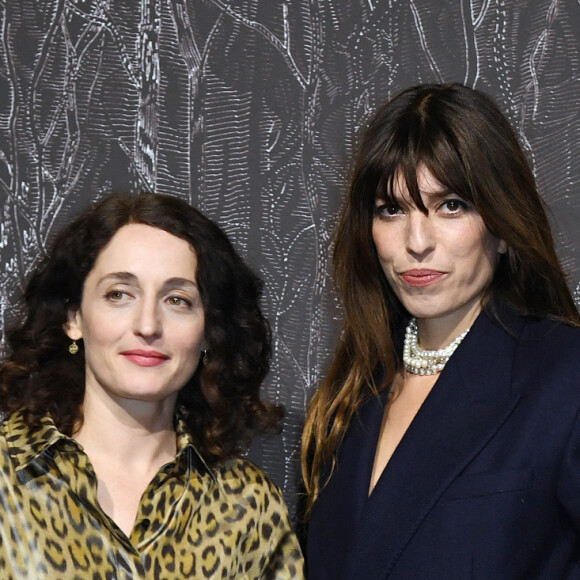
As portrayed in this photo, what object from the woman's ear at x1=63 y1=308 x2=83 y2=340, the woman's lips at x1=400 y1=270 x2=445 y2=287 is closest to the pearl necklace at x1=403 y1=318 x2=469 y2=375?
the woman's lips at x1=400 y1=270 x2=445 y2=287

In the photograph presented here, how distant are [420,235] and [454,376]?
260 mm

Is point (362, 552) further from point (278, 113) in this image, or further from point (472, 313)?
point (278, 113)

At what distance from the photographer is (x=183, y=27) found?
2.46m

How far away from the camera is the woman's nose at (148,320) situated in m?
1.87

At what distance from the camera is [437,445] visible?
1.86m

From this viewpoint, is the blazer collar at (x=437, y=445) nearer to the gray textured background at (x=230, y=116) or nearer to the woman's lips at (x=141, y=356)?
the woman's lips at (x=141, y=356)

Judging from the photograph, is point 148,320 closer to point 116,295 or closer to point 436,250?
point 116,295

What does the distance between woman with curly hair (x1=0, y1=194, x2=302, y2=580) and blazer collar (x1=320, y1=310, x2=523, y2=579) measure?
0.22 meters

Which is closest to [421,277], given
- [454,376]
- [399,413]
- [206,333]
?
[454,376]

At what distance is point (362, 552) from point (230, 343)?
47 centimetres

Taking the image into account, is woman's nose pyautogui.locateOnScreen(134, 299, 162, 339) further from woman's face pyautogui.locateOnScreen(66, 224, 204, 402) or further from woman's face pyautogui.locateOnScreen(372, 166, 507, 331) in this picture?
woman's face pyautogui.locateOnScreen(372, 166, 507, 331)

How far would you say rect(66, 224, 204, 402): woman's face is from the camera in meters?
1.88

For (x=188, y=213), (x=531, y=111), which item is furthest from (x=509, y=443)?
(x=531, y=111)

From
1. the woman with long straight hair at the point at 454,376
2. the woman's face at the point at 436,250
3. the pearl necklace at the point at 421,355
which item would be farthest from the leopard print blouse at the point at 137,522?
the woman's face at the point at 436,250
